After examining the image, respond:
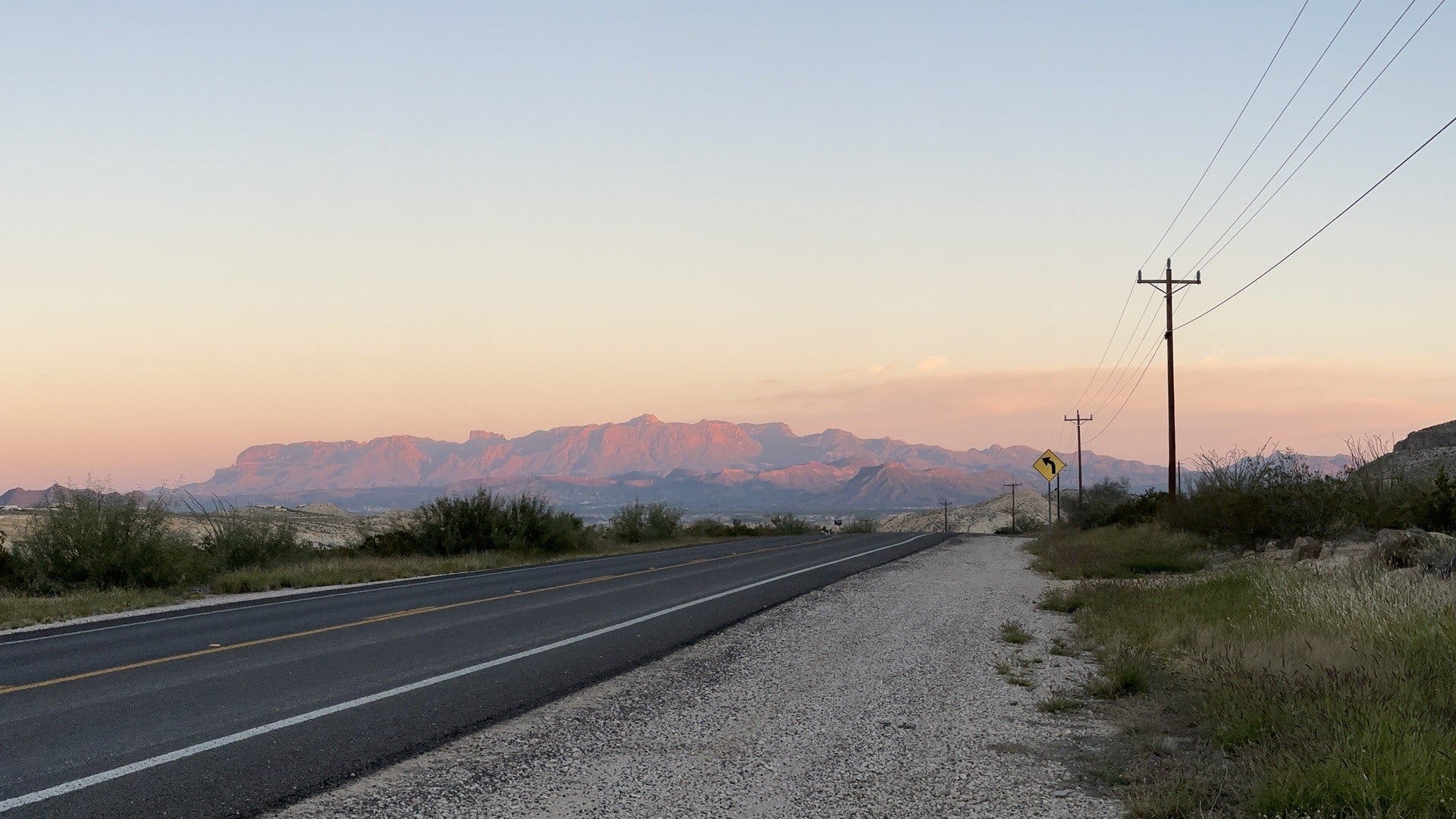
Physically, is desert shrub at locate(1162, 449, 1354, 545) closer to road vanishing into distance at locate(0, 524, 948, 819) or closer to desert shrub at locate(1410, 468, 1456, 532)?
desert shrub at locate(1410, 468, 1456, 532)

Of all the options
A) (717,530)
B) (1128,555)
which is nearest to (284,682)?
(1128,555)

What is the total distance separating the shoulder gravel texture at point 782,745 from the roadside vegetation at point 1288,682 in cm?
52

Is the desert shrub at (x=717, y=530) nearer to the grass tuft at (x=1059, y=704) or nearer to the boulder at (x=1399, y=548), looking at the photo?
the boulder at (x=1399, y=548)

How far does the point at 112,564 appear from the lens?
63.0 ft

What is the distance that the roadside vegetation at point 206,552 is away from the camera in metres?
18.6

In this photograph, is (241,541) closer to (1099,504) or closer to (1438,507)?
(1438,507)

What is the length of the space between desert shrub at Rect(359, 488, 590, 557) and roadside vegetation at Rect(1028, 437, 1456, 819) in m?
20.3

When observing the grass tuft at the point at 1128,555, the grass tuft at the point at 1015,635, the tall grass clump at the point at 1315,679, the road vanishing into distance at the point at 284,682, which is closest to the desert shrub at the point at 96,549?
the road vanishing into distance at the point at 284,682

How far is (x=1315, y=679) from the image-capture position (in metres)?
7.31

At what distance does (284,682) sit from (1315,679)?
841cm

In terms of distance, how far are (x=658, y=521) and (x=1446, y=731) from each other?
44.2 meters

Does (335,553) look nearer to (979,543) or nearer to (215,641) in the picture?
(215,641)

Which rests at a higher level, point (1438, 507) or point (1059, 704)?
point (1438, 507)

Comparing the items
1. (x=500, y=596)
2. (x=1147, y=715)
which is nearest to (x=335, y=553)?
(x=500, y=596)
